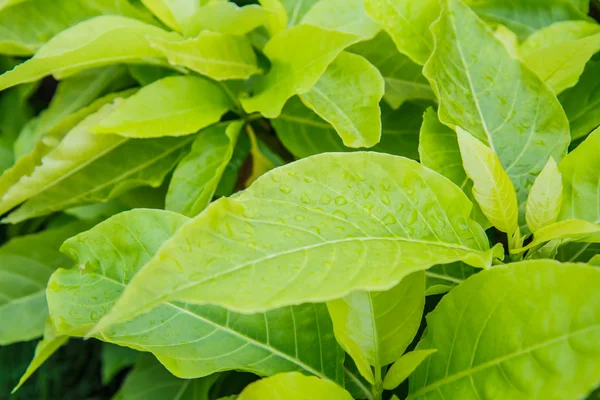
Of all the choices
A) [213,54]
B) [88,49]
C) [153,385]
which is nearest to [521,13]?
[213,54]

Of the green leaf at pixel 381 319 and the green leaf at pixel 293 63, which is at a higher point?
the green leaf at pixel 293 63

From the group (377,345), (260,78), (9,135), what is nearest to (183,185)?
(260,78)

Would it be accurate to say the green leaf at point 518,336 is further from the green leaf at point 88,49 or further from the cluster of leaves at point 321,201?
the green leaf at point 88,49

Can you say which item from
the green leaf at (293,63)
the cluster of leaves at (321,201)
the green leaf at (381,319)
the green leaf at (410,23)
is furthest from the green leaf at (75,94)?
the green leaf at (381,319)

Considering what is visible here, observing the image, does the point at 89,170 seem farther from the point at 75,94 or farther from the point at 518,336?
the point at 518,336

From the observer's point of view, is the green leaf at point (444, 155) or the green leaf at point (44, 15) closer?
the green leaf at point (444, 155)

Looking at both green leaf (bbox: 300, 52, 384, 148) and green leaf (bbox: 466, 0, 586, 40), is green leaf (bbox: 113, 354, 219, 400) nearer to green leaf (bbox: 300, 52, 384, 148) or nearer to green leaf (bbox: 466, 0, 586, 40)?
green leaf (bbox: 300, 52, 384, 148)
